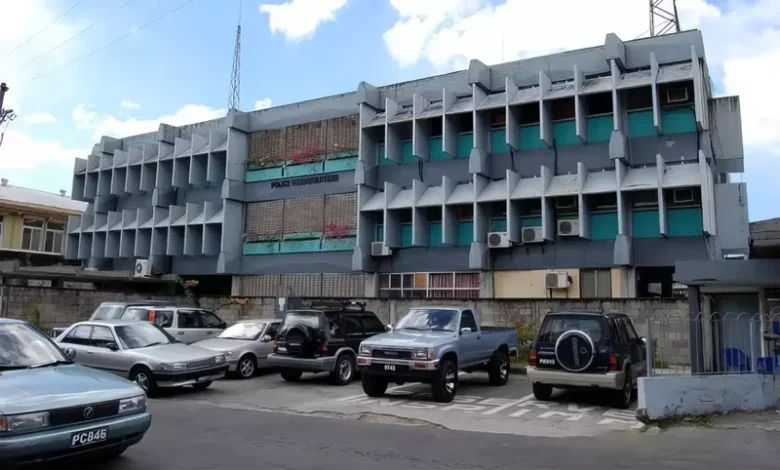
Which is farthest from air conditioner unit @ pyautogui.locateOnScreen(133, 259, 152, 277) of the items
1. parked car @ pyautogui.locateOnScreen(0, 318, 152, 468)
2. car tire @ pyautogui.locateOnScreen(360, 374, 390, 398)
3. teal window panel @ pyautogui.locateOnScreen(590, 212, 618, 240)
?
parked car @ pyautogui.locateOnScreen(0, 318, 152, 468)

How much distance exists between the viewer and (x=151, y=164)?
34.1m

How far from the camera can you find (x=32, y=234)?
4022 cm

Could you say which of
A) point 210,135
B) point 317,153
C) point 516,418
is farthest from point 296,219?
point 516,418

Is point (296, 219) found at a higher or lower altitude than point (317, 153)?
lower

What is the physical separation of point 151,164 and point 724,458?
3215 cm

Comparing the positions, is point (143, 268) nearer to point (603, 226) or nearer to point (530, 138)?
point (530, 138)

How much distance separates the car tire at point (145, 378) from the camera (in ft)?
41.0

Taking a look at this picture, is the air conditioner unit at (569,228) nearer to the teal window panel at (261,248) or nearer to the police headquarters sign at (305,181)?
the police headquarters sign at (305,181)

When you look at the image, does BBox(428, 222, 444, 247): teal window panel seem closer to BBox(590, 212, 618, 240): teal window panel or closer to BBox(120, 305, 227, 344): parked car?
BBox(590, 212, 618, 240): teal window panel

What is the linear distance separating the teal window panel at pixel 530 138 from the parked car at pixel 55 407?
19.5 m

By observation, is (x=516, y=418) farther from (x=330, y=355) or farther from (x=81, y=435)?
(x=81, y=435)

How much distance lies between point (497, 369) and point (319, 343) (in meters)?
4.27

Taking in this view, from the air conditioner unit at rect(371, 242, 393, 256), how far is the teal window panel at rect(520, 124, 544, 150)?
6747 mm

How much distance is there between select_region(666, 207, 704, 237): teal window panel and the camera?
20562mm
